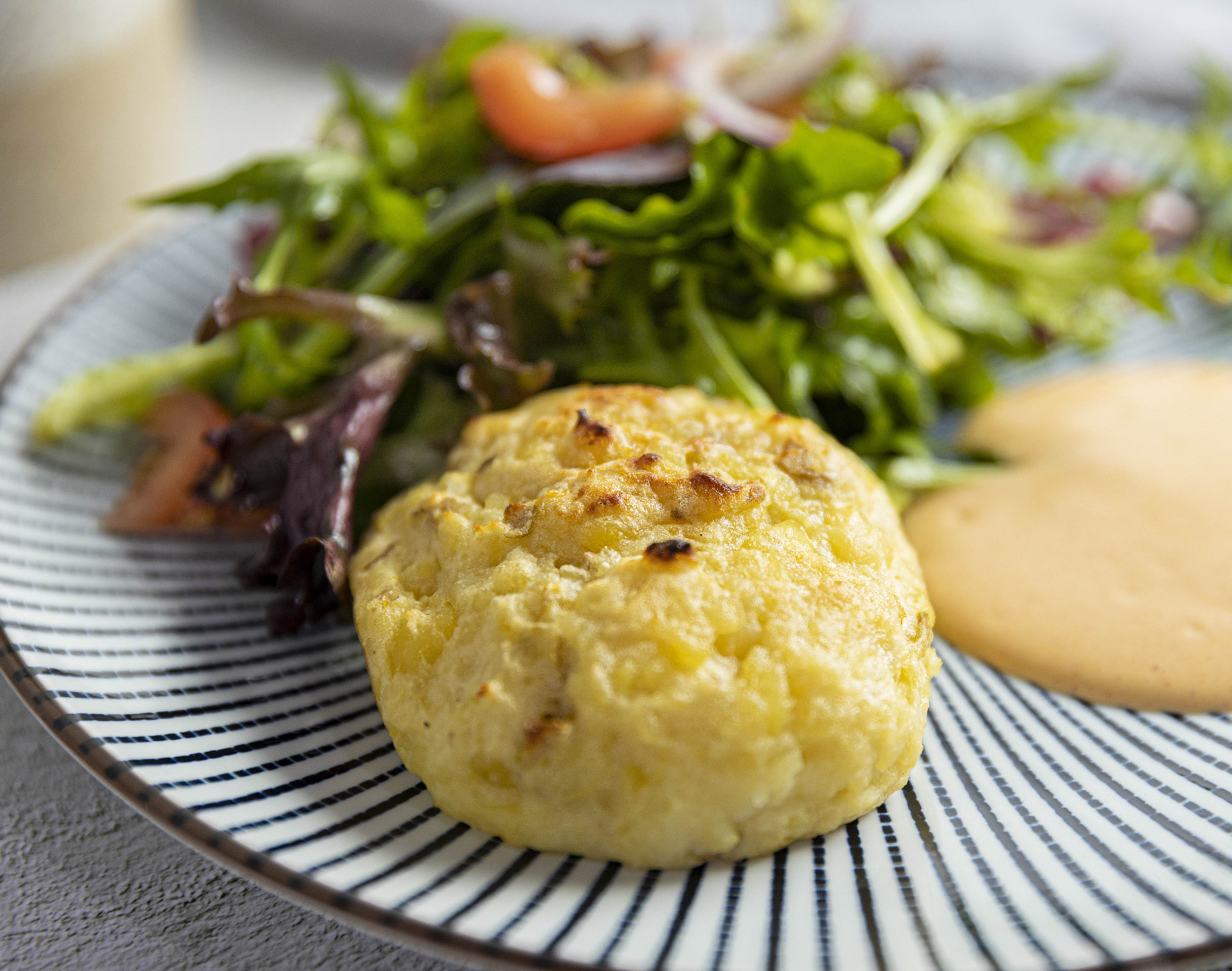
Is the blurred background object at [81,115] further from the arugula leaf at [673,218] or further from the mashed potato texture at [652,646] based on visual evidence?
the mashed potato texture at [652,646]

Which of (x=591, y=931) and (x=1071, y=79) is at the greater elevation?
(x=591, y=931)

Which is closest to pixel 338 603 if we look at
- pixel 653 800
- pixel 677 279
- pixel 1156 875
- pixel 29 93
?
pixel 653 800

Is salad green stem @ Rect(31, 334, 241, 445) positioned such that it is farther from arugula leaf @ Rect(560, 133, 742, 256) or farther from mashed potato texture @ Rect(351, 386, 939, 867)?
mashed potato texture @ Rect(351, 386, 939, 867)

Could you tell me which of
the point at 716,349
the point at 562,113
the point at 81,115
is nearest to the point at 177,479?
the point at 716,349

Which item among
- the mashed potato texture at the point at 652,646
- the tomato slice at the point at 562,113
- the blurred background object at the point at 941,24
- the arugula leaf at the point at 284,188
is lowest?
the blurred background object at the point at 941,24

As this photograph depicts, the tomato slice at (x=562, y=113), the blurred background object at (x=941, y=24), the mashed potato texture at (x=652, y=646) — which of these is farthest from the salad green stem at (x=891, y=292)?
the blurred background object at (x=941, y=24)

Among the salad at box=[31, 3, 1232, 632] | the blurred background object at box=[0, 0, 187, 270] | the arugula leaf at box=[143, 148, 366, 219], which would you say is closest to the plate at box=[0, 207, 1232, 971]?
the salad at box=[31, 3, 1232, 632]

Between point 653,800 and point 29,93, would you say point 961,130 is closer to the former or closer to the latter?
point 653,800

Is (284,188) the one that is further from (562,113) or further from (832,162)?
(832,162)
